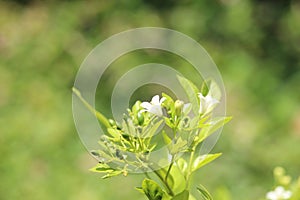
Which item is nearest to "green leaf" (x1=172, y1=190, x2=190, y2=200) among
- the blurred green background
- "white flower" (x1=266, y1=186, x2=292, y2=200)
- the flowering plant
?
the flowering plant

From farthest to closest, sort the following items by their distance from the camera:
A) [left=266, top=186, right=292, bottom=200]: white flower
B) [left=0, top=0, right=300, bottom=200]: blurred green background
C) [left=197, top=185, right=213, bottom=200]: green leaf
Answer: [left=0, top=0, right=300, bottom=200]: blurred green background
[left=266, top=186, right=292, bottom=200]: white flower
[left=197, top=185, right=213, bottom=200]: green leaf

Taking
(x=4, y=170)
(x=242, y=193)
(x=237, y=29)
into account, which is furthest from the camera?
(x=237, y=29)

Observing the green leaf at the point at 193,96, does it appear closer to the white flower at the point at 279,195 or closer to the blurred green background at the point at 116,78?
the white flower at the point at 279,195

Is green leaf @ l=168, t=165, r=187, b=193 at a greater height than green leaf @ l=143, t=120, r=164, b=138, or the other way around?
green leaf @ l=143, t=120, r=164, b=138

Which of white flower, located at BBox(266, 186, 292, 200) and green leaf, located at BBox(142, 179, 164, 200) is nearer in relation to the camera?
green leaf, located at BBox(142, 179, 164, 200)

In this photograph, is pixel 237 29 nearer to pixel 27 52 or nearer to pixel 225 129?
pixel 225 129

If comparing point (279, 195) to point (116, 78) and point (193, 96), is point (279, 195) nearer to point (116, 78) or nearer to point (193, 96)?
point (193, 96)

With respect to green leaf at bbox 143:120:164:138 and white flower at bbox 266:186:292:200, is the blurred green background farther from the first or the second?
green leaf at bbox 143:120:164:138

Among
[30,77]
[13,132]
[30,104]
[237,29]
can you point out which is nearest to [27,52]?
[30,77]
